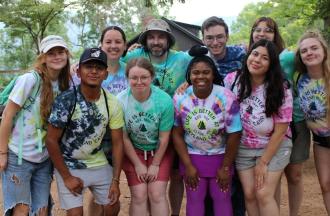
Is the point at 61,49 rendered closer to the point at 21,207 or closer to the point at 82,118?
the point at 82,118

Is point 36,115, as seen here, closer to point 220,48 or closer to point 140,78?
point 140,78

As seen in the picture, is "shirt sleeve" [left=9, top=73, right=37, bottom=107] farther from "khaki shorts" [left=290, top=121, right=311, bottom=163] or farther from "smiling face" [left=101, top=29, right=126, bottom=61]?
"khaki shorts" [left=290, top=121, right=311, bottom=163]

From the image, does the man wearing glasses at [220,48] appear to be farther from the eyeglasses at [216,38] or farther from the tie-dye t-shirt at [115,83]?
the tie-dye t-shirt at [115,83]

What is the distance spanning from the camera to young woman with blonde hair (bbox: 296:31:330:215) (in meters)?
3.73

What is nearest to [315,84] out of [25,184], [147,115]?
[147,115]

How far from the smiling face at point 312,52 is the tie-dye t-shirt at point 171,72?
3.69 feet

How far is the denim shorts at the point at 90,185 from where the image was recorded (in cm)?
345

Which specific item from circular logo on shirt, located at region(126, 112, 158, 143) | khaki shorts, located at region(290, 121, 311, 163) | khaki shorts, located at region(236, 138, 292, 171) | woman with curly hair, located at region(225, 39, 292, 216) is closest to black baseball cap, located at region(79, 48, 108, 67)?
circular logo on shirt, located at region(126, 112, 158, 143)

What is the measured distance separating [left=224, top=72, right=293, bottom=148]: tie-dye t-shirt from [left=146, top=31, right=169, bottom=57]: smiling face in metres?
1.01

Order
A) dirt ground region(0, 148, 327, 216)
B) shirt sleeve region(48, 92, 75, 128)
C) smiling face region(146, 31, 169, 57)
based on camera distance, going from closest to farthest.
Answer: shirt sleeve region(48, 92, 75, 128), smiling face region(146, 31, 169, 57), dirt ground region(0, 148, 327, 216)

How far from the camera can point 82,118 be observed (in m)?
3.36

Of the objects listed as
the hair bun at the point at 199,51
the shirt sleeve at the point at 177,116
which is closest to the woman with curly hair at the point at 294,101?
the hair bun at the point at 199,51

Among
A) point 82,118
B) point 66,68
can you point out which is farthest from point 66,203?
point 66,68

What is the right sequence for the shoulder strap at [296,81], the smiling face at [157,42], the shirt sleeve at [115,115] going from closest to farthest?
the shirt sleeve at [115,115]
the shoulder strap at [296,81]
the smiling face at [157,42]
